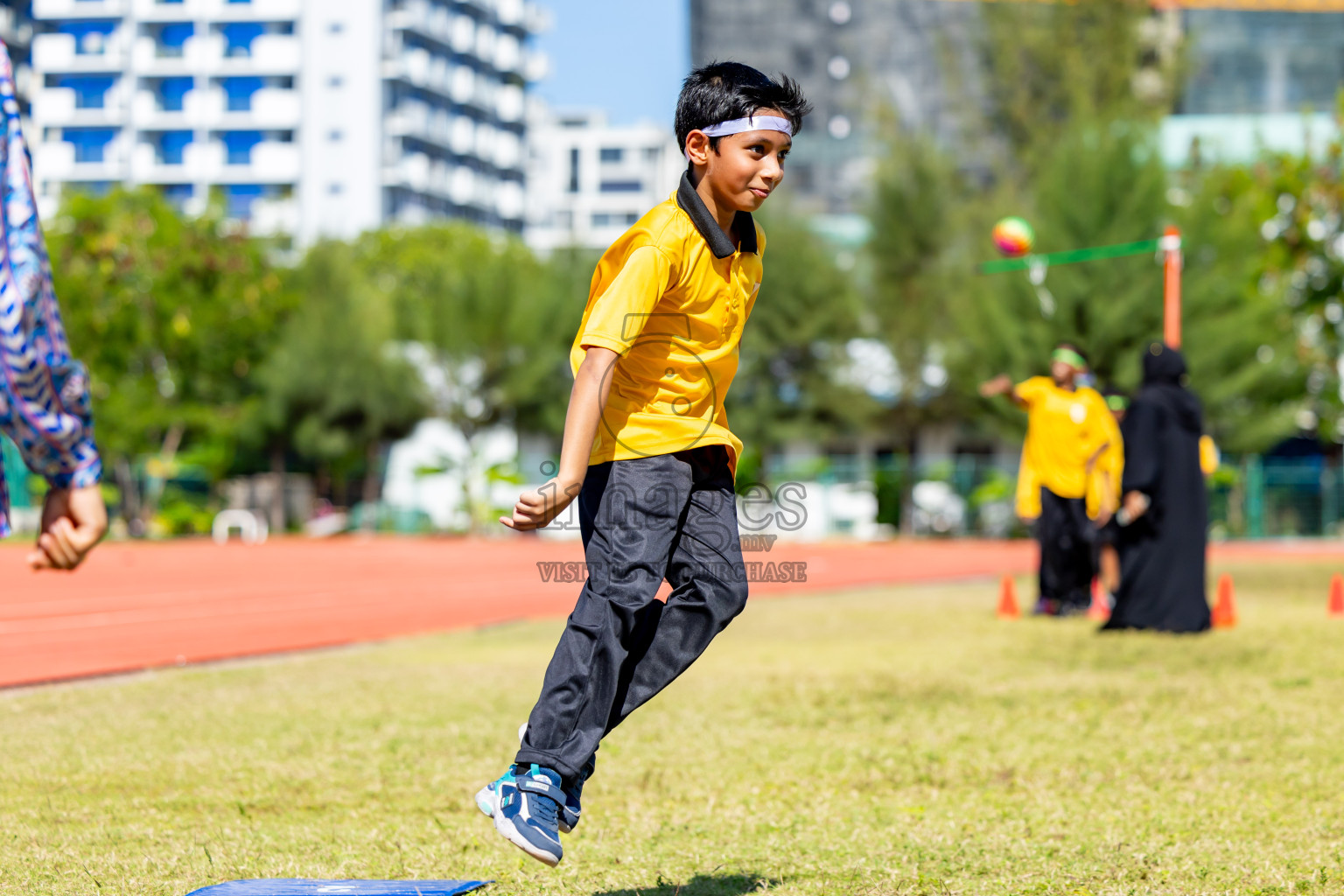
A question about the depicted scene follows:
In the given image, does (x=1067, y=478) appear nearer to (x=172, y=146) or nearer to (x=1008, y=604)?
(x=1008, y=604)

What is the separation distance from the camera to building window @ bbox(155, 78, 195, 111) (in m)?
89.2

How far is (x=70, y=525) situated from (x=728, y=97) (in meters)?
1.93

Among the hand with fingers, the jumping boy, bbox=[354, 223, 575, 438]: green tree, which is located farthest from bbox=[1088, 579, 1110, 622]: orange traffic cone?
bbox=[354, 223, 575, 438]: green tree

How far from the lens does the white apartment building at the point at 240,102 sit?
87.8 m

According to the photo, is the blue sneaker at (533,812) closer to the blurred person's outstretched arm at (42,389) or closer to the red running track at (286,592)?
the blurred person's outstretched arm at (42,389)

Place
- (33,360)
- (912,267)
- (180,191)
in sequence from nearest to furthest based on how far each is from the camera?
(33,360) → (912,267) → (180,191)

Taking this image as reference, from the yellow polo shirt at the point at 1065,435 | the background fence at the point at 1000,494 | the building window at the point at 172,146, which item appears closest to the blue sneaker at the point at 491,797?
the yellow polo shirt at the point at 1065,435

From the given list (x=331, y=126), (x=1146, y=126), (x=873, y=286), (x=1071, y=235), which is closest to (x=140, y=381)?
(x=873, y=286)

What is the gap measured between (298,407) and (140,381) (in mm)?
5447

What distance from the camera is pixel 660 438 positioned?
378 cm

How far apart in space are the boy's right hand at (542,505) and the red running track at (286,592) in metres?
5.73

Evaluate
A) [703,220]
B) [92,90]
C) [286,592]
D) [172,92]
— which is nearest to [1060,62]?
[286,592]

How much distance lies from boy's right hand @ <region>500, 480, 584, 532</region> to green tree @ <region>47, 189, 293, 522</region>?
31.8 metres

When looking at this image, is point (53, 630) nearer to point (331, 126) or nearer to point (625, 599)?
point (625, 599)
